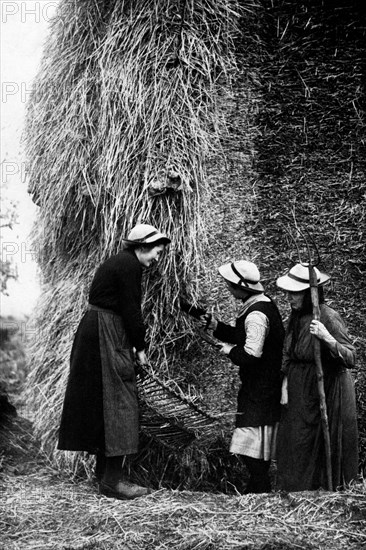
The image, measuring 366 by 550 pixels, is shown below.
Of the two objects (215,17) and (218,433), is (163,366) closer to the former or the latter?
(218,433)

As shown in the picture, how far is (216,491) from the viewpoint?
551 cm

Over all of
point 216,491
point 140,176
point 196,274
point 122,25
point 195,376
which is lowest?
point 216,491

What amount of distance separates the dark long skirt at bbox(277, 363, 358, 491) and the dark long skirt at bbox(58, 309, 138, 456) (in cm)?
99

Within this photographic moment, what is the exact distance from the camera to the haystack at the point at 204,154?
5.47 metres

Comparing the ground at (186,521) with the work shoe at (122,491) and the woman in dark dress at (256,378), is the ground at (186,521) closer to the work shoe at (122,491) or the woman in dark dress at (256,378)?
the work shoe at (122,491)

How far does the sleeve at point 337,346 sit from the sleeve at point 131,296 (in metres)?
1.12

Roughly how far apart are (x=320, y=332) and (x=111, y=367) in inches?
51.5

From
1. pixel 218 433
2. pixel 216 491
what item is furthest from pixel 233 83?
pixel 216 491

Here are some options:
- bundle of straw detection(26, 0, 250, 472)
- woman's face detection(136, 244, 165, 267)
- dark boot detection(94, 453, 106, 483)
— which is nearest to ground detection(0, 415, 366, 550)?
dark boot detection(94, 453, 106, 483)

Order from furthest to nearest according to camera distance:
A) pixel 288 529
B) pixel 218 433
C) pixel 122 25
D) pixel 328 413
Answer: pixel 122 25 → pixel 218 433 → pixel 328 413 → pixel 288 529

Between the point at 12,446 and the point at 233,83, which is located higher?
the point at 233,83

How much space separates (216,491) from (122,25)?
347 cm

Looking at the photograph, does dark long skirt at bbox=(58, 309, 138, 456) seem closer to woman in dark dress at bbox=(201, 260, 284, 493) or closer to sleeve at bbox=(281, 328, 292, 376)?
woman in dark dress at bbox=(201, 260, 284, 493)

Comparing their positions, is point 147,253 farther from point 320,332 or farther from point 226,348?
point 320,332
